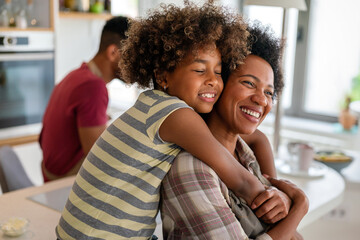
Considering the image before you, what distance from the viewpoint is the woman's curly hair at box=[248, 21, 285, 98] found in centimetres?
129

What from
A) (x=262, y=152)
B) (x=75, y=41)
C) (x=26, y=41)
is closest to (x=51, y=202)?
(x=262, y=152)

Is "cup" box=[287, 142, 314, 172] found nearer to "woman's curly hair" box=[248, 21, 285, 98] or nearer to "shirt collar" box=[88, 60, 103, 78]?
"woman's curly hair" box=[248, 21, 285, 98]

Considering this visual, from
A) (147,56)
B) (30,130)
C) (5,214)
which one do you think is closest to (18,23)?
(30,130)

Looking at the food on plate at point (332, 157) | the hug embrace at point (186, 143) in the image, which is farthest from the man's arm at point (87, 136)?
the food on plate at point (332, 157)

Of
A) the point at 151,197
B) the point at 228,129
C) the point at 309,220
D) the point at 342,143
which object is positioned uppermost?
the point at 228,129

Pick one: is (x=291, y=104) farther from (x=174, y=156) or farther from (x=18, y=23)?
(x=174, y=156)

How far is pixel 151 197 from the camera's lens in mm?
1080

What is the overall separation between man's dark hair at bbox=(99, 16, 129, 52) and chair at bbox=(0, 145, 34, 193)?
673 millimetres

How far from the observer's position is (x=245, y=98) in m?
1.22

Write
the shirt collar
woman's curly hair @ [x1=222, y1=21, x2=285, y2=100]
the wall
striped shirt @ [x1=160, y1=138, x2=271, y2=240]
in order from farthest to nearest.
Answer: the wall → the shirt collar → woman's curly hair @ [x1=222, y1=21, x2=285, y2=100] → striped shirt @ [x1=160, y1=138, x2=271, y2=240]

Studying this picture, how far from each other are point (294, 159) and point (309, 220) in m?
0.57

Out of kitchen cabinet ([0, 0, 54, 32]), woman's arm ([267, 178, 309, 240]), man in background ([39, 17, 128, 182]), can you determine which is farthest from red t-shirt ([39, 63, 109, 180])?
kitchen cabinet ([0, 0, 54, 32])

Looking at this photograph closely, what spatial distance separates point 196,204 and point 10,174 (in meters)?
1.27

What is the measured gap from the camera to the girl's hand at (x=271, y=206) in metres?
1.13
